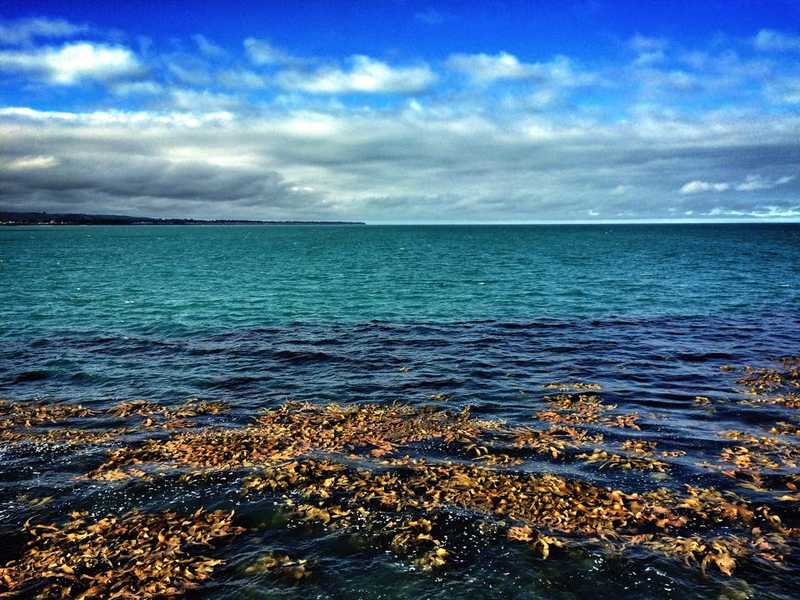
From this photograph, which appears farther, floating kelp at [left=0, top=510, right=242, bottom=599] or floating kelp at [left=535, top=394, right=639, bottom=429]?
floating kelp at [left=535, top=394, right=639, bottom=429]

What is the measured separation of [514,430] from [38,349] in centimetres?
3244

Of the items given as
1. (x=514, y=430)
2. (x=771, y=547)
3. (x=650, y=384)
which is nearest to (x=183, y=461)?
(x=514, y=430)

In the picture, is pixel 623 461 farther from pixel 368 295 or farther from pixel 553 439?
pixel 368 295

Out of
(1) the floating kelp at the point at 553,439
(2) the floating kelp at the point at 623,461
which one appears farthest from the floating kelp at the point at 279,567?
(2) the floating kelp at the point at 623,461

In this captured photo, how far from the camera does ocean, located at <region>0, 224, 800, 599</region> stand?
39.9 ft

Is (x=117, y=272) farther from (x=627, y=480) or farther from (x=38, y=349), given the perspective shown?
(x=627, y=480)

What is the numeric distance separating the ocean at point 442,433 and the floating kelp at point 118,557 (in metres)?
0.51

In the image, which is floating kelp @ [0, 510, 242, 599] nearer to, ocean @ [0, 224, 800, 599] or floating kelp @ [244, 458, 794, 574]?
ocean @ [0, 224, 800, 599]

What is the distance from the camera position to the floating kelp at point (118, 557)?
11.4 metres

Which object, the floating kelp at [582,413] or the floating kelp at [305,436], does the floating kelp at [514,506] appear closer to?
the floating kelp at [305,436]

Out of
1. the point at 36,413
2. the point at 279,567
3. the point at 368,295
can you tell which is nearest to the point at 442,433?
the point at 279,567

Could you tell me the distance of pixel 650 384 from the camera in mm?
26234

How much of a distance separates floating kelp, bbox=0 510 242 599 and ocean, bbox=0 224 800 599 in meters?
0.51

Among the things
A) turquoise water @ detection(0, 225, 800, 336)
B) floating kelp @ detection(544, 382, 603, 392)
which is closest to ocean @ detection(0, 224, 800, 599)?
floating kelp @ detection(544, 382, 603, 392)
